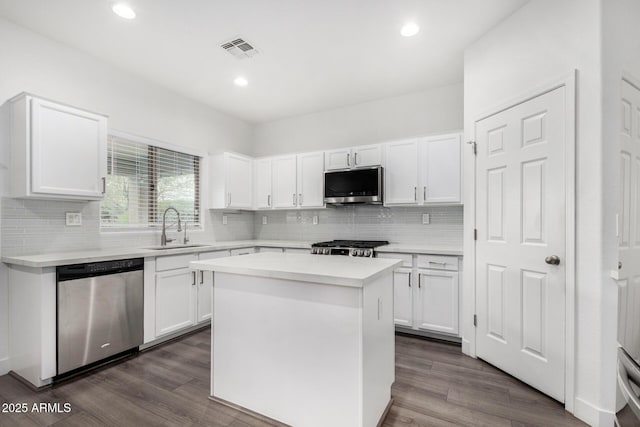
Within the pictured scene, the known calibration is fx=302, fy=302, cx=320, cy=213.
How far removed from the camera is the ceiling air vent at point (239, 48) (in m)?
2.74

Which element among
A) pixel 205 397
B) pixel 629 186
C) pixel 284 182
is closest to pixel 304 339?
pixel 205 397

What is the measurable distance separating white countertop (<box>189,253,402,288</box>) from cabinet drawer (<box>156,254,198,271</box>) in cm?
125

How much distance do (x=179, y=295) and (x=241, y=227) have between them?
6.03 feet

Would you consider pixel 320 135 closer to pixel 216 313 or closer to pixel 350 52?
pixel 350 52

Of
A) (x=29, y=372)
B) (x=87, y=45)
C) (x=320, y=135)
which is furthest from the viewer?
(x=320, y=135)

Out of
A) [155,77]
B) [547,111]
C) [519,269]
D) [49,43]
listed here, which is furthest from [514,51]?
[49,43]

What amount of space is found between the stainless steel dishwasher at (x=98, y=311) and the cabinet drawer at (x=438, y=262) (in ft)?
9.05

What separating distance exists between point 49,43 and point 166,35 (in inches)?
41.7

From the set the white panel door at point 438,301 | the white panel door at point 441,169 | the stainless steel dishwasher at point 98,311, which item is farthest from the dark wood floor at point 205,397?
the white panel door at point 441,169

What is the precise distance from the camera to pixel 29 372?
225 cm

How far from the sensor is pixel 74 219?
9.21ft

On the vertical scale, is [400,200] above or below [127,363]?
above

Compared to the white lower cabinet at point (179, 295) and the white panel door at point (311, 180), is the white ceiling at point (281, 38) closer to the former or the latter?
the white panel door at point (311, 180)

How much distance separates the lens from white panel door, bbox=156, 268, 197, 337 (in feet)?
9.78
